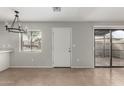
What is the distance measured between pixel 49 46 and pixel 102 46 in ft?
8.99

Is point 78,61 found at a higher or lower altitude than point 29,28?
lower

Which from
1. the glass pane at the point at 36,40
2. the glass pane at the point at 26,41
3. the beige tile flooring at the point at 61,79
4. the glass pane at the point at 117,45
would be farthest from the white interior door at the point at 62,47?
the glass pane at the point at 117,45

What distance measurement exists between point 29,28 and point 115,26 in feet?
14.3

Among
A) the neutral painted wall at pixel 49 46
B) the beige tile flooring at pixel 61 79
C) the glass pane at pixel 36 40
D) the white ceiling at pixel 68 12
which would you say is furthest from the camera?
the glass pane at pixel 36 40

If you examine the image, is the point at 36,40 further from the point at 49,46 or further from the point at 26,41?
the point at 49,46

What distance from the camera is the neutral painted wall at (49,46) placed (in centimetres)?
838

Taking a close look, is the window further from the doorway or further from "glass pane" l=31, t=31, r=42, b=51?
the doorway

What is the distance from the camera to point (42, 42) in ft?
27.7

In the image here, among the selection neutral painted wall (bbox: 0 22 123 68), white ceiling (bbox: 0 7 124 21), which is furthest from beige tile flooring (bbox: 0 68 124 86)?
white ceiling (bbox: 0 7 124 21)

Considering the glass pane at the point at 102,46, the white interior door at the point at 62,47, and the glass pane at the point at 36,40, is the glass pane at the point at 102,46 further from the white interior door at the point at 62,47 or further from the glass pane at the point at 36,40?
the glass pane at the point at 36,40

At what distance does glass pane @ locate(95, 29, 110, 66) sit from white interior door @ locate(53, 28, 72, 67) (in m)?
1.46
